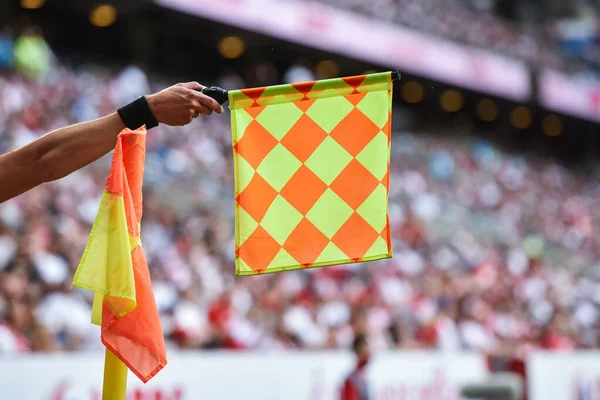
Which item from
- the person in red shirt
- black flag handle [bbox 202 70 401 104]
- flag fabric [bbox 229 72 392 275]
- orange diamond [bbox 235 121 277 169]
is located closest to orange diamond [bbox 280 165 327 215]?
flag fabric [bbox 229 72 392 275]

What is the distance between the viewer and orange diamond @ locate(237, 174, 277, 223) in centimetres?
302

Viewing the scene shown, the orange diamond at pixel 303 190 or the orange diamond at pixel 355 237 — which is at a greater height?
the orange diamond at pixel 303 190

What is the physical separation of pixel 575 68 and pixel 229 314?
21.4 meters

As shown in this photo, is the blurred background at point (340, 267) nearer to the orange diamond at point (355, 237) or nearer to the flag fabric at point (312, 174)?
the flag fabric at point (312, 174)

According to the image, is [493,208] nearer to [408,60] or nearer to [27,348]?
[408,60]

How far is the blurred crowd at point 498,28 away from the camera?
21.7 metres

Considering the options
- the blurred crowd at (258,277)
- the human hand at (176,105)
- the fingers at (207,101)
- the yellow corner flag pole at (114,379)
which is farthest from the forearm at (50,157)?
the blurred crowd at (258,277)

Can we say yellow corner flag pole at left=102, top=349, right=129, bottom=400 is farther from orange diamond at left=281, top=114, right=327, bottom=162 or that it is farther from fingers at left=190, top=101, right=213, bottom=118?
orange diamond at left=281, top=114, right=327, bottom=162

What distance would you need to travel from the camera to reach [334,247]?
301cm

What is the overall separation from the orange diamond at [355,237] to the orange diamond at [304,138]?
263 mm

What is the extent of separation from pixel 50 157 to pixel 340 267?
9974 millimetres

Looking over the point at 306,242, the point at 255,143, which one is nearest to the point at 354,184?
the point at 306,242

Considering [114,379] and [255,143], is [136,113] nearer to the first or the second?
[255,143]

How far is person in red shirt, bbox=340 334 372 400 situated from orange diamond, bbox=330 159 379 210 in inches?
182
